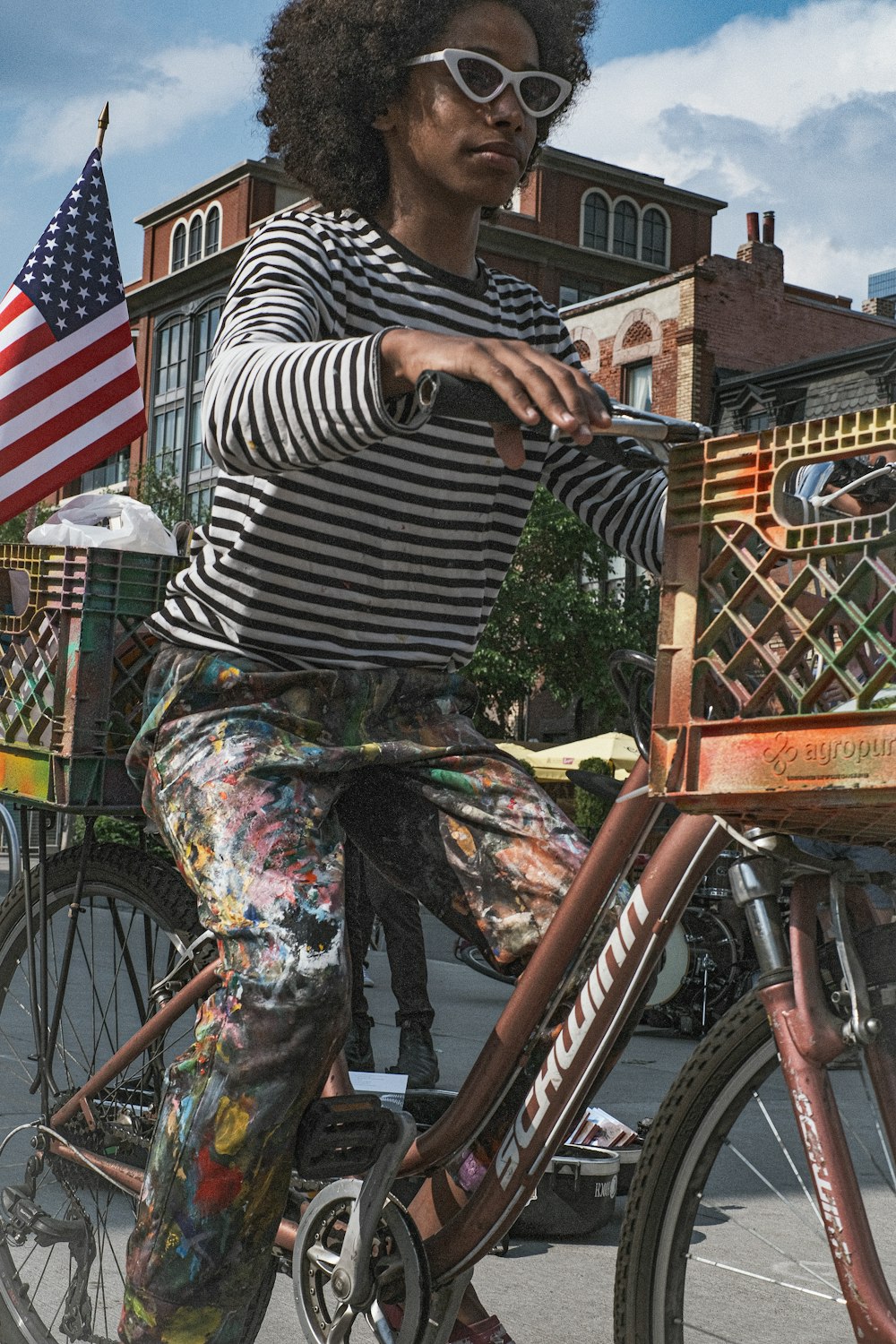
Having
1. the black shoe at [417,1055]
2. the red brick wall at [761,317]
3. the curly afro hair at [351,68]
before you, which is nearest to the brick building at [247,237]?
the red brick wall at [761,317]

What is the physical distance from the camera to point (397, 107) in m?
2.34

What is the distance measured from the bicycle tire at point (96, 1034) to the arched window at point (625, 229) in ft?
134

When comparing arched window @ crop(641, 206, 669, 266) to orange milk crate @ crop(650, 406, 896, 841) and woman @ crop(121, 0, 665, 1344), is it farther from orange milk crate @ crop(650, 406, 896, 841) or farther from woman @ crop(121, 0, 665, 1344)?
orange milk crate @ crop(650, 406, 896, 841)

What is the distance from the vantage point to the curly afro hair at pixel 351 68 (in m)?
2.26

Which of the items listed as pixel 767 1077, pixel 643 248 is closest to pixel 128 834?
pixel 767 1077

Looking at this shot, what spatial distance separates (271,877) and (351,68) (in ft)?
4.10

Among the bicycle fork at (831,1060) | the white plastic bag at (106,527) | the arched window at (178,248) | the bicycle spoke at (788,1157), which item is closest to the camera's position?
the bicycle fork at (831,1060)

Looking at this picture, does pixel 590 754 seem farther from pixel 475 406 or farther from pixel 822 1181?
pixel 475 406

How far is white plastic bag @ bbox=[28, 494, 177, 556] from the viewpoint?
3.94 meters

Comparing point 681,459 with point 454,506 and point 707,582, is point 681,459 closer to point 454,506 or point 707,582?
point 707,582

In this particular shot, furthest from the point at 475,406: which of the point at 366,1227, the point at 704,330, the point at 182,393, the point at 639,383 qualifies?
the point at 182,393

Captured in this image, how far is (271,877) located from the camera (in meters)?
2.03

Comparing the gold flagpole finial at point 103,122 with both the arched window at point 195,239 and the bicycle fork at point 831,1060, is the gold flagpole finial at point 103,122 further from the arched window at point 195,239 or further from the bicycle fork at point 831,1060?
the arched window at point 195,239

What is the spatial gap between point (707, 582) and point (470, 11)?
118cm
